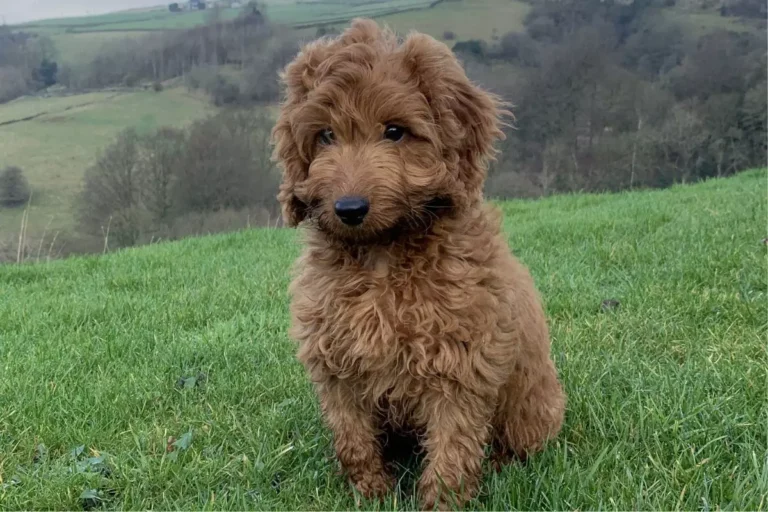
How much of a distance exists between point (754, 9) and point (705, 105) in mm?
5295

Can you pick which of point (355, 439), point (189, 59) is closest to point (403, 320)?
point (355, 439)

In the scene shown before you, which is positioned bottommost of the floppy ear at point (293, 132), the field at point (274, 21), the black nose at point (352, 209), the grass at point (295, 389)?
the grass at point (295, 389)

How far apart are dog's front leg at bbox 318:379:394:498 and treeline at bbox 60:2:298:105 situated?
18.5 meters

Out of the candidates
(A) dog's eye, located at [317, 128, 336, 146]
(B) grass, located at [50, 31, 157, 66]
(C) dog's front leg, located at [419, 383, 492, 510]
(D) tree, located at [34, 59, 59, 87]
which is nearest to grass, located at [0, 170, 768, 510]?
(C) dog's front leg, located at [419, 383, 492, 510]

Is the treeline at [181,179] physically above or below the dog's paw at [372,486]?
below

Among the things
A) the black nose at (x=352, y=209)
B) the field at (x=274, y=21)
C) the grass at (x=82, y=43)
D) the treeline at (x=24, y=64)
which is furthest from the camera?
the grass at (x=82, y=43)

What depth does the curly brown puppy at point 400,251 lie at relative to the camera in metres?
2.91

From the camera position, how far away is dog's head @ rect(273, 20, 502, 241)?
2.86 m

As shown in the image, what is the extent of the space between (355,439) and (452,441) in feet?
1.65

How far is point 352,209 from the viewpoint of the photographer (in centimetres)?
278

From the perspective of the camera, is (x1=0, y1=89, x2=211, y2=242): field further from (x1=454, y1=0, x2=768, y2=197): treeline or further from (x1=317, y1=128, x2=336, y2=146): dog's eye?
(x1=317, y1=128, x2=336, y2=146): dog's eye

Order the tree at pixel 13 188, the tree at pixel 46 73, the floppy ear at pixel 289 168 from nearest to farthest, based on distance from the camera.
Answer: the floppy ear at pixel 289 168
the tree at pixel 13 188
the tree at pixel 46 73

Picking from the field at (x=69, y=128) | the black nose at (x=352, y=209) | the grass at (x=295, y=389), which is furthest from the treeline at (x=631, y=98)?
the black nose at (x=352, y=209)

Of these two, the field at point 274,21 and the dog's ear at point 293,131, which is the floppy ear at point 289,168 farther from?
the field at point 274,21
